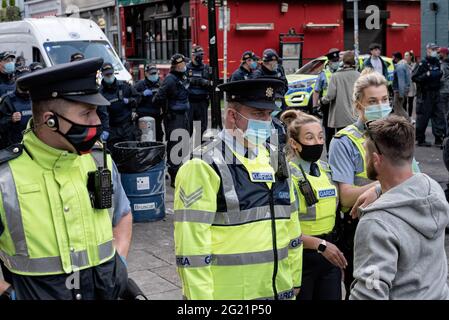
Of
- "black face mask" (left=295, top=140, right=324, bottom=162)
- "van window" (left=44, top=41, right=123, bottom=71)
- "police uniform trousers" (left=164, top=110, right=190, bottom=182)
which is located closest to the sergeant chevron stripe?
"black face mask" (left=295, top=140, right=324, bottom=162)

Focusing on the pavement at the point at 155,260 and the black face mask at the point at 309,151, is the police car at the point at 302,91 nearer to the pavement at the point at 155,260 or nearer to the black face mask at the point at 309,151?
the pavement at the point at 155,260

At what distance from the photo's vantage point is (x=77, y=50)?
15.5 m

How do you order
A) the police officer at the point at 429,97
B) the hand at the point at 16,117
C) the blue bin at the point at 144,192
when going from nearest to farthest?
the blue bin at the point at 144,192, the hand at the point at 16,117, the police officer at the point at 429,97

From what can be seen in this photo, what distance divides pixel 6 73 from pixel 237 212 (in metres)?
9.03

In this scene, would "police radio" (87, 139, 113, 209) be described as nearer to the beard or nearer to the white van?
the beard

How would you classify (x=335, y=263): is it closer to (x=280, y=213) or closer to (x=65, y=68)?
(x=280, y=213)

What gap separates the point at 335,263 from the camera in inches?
157

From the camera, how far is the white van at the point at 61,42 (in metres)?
15.4

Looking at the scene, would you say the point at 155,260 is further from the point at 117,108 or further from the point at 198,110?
the point at 198,110

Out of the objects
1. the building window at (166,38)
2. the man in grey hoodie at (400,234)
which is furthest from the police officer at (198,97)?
the building window at (166,38)

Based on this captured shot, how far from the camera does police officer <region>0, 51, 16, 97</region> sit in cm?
1109

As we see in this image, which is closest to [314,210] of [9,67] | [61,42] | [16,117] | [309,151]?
[309,151]

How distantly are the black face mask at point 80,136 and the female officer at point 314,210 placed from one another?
1.57 m

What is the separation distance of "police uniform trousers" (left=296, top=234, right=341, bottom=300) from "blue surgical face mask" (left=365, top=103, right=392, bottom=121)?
2.68 feet
